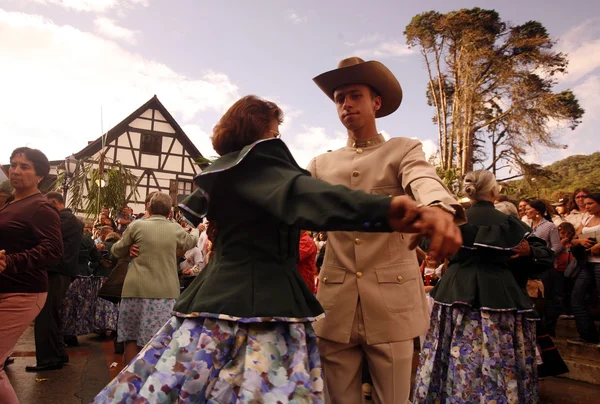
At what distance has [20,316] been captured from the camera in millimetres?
3439

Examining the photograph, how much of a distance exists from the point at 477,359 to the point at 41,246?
3363mm

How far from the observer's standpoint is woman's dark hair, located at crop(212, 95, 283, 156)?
1.96 meters

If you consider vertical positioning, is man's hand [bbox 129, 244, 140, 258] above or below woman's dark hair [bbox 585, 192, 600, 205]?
below

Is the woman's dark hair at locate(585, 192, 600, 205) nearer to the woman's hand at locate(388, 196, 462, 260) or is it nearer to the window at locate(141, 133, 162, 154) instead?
the woman's hand at locate(388, 196, 462, 260)

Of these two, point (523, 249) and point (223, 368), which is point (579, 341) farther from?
point (223, 368)

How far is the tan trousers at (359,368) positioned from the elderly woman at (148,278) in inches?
124

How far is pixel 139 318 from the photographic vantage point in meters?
5.12

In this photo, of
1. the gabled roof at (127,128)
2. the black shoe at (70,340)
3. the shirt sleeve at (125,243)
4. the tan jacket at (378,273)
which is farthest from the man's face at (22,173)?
the gabled roof at (127,128)

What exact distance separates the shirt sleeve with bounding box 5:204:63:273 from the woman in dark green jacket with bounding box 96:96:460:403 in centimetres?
206

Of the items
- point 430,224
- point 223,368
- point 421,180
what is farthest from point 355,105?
point 223,368

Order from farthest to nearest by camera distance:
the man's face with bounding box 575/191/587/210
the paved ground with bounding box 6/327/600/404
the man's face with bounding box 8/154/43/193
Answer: the man's face with bounding box 575/191/587/210 → the paved ground with bounding box 6/327/600/404 → the man's face with bounding box 8/154/43/193

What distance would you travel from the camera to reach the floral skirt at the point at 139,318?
5.06 meters

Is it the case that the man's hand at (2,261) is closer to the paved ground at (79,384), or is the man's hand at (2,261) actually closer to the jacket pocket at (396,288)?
the paved ground at (79,384)

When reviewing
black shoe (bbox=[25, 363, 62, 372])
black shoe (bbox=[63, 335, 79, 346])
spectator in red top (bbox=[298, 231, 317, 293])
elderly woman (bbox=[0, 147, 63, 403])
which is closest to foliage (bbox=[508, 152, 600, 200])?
spectator in red top (bbox=[298, 231, 317, 293])
